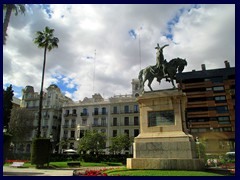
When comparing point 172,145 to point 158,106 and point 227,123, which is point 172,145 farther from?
point 227,123

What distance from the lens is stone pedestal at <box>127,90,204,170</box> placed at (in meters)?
12.1

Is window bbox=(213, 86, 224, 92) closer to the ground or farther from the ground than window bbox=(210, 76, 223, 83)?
closer to the ground

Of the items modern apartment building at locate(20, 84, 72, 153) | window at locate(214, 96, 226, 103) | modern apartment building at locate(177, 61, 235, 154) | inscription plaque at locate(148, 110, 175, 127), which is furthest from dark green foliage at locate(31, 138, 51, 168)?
window at locate(214, 96, 226, 103)

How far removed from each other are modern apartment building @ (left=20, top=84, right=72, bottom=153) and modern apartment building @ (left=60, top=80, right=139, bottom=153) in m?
4.36

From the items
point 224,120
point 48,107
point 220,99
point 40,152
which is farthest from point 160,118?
point 48,107

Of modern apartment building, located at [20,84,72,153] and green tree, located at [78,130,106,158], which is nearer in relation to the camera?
green tree, located at [78,130,106,158]

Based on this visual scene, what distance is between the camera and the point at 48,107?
215ft

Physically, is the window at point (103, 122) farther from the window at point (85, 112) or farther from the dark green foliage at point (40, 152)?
the dark green foliage at point (40, 152)

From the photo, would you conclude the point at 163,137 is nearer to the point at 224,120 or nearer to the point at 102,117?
the point at 102,117

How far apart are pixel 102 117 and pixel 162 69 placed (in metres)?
45.6

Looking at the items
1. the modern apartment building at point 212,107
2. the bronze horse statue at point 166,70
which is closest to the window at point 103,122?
the modern apartment building at point 212,107

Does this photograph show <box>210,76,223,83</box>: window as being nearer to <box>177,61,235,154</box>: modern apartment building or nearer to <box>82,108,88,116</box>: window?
<box>177,61,235,154</box>: modern apartment building

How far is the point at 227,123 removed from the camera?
56406mm

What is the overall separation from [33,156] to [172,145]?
55.7ft
